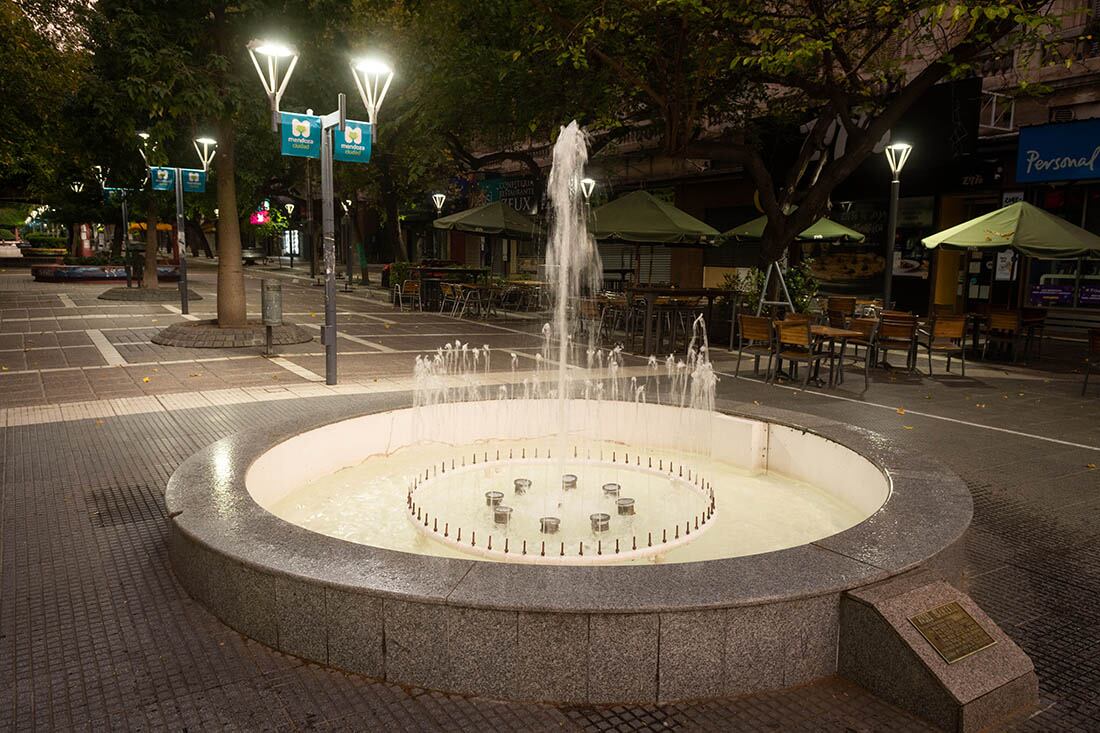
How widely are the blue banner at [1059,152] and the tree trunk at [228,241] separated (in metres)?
16.2

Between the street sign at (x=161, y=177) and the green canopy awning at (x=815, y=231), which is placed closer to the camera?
the green canopy awning at (x=815, y=231)

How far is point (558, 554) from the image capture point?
4.36 metres

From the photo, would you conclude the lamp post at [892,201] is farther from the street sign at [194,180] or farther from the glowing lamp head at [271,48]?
the street sign at [194,180]

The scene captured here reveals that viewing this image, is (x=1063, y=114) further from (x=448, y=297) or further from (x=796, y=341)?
(x=448, y=297)

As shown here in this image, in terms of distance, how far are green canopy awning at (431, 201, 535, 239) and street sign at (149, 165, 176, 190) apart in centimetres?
634

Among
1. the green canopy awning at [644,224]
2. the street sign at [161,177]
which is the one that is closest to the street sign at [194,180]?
the street sign at [161,177]

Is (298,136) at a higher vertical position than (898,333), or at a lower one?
higher

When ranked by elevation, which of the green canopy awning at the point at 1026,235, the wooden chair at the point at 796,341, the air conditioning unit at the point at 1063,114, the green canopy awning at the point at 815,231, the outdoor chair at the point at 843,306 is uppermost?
the air conditioning unit at the point at 1063,114

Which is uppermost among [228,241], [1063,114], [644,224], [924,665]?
[1063,114]

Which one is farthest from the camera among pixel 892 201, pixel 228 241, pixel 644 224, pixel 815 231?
pixel 815 231

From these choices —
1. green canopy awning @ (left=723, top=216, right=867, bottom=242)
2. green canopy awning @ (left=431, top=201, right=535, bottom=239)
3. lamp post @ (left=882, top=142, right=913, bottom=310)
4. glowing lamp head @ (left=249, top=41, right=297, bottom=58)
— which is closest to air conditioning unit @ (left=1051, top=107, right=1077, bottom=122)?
green canopy awning @ (left=723, top=216, right=867, bottom=242)

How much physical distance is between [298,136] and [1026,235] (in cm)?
1172

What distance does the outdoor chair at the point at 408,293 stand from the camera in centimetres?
2047

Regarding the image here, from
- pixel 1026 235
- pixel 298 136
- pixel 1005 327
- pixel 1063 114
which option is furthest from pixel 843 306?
pixel 298 136
